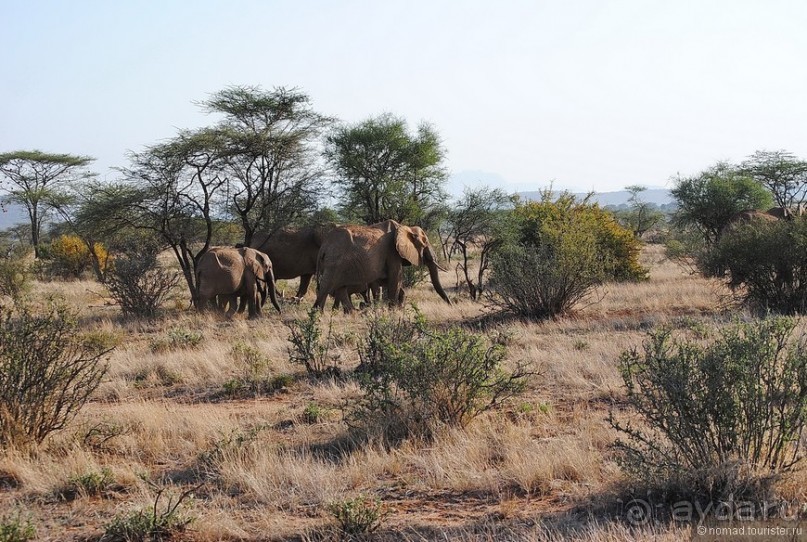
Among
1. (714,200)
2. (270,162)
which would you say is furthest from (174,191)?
(714,200)

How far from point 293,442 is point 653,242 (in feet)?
165

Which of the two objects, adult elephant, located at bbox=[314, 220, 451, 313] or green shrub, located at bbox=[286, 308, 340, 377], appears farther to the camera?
adult elephant, located at bbox=[314, 220, 451, 313]

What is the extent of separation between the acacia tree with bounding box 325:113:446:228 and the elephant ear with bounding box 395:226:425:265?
6137 mm

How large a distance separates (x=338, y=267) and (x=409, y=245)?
172 cm

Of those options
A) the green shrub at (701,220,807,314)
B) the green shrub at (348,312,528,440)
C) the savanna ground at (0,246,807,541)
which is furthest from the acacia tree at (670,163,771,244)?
the green shrub at (348,312,528,440)

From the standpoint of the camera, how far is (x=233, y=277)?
50.7 feet

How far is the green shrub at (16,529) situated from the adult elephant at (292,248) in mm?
14268

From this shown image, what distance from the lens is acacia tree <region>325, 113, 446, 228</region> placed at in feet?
75.9

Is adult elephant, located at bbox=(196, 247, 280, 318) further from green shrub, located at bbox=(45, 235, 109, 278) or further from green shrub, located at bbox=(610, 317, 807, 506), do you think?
green shrub, located at bbox=(45, 235, 109, 278)

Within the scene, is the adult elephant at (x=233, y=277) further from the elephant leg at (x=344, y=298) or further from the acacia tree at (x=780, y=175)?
the acacia tree at (x=780, y=175)

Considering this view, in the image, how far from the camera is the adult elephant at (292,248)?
19.0 meters

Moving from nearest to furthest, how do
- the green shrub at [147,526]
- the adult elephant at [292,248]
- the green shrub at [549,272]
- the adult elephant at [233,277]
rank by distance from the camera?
the green shrub at [147,526]
the green shrub at [549,272]
the adult elephant at [233,277]
the adult elephant at [292,248]

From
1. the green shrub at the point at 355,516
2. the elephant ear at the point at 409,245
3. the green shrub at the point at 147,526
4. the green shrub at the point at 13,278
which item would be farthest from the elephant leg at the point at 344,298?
the green shrub at the point at 355,516

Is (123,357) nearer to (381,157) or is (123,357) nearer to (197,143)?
(197,143)
